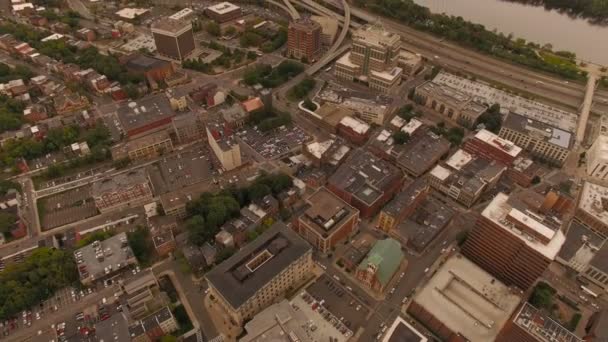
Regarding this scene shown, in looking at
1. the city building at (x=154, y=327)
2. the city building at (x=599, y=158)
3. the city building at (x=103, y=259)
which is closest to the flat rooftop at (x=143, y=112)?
the city building at (x=103, y=259)

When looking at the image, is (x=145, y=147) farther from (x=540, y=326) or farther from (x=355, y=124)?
(x=540, y=326)

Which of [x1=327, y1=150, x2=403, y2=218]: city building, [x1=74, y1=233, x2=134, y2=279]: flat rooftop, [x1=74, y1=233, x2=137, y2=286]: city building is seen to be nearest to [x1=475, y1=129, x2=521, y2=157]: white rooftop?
[x1=327, y1=150, x2=403, y2=218]: city building

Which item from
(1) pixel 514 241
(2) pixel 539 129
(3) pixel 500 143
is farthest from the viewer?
(2) pixel 539 129

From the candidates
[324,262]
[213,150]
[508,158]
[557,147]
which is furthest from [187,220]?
[557,147]

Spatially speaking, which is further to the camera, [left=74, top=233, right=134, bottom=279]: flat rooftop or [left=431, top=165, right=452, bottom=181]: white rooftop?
[left=431, top=165, right=452, bottom=181]: white rooftop

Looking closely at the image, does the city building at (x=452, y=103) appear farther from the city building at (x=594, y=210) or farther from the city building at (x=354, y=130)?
the city building at (x=594, y=210)

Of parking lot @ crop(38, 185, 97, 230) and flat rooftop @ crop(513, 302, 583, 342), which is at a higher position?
flat rooftop @ crop(513, 302, 583, 342)

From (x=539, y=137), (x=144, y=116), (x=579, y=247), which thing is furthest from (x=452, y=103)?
(x=144, y=116)

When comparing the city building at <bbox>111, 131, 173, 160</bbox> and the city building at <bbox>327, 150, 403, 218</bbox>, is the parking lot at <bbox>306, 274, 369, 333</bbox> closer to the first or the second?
the city building at <bbox>327, 150, 403, 218</bbox>
